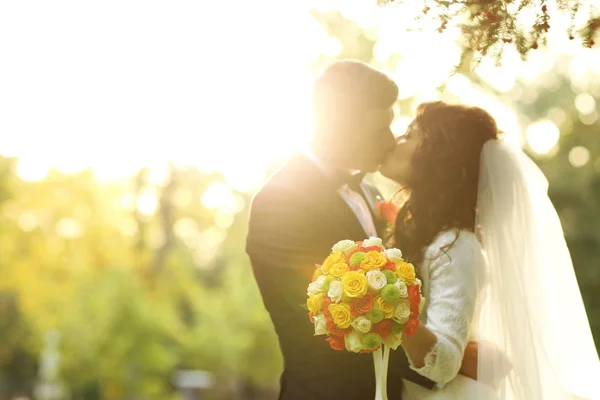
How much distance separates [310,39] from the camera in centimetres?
2016

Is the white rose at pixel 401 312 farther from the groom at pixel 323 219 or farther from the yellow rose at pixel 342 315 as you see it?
the groom at pixel 323 219

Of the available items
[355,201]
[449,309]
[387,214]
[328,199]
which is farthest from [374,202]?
[449,309]

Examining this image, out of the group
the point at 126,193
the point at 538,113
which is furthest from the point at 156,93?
the point at 538,113

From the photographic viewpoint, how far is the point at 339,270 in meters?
3.26

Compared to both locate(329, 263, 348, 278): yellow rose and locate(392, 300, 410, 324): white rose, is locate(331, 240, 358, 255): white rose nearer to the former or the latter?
locate(329, 263, 348, 278): yellow rose

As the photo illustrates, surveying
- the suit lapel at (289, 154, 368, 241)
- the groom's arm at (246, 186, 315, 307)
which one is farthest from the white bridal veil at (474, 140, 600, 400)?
the groom's arm at (246, 186, 315, 307)

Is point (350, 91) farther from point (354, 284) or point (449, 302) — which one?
point (354, 284)

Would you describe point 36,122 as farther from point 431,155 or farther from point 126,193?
point 431,155

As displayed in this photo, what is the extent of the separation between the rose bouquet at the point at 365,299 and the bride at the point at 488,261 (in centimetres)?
74

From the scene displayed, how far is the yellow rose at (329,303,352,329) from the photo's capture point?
10.4ft

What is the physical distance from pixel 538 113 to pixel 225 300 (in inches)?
471

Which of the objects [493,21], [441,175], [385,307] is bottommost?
[385,307]

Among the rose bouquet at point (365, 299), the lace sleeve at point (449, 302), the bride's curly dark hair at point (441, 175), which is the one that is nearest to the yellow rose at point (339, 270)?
the rose bouquet at point (365, 299)

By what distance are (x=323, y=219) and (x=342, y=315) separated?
0.90 m
